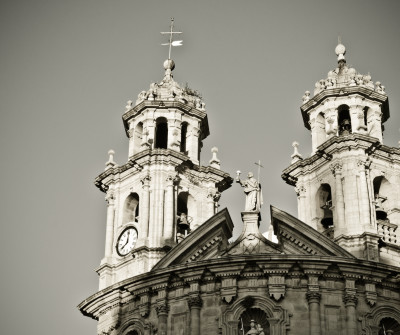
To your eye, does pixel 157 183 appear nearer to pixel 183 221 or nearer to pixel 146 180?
pixel 146 180

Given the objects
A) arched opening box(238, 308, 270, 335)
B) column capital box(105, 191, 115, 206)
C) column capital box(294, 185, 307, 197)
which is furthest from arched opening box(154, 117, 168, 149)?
arched opening box(238, 308, 270, 335)

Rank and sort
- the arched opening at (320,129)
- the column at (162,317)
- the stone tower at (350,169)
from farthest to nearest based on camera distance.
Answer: the arched opening at (320,129)
the stone tower at (350,169)
the column at (162,317)

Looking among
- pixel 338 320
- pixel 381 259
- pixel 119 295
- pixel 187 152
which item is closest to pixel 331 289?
pixel 338 320

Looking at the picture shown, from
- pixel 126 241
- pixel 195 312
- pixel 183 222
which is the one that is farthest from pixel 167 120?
pixel 195 312

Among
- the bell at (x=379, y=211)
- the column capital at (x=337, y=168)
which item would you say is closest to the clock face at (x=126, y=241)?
the column capital at (x=337, y=168)

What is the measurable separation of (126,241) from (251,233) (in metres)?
5.76

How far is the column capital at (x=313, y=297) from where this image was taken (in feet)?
110

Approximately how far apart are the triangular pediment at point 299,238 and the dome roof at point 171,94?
8.05 m

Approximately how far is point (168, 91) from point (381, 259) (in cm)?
1062

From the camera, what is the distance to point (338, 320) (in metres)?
33.6

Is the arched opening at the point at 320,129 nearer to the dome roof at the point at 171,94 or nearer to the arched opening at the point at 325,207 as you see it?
the arched opening at the point at 325,207

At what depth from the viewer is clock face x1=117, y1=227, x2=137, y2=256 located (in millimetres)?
39406

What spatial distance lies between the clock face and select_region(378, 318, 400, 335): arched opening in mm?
9584

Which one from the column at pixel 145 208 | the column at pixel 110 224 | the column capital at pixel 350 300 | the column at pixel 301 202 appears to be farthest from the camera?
the column at pixel 301 202
